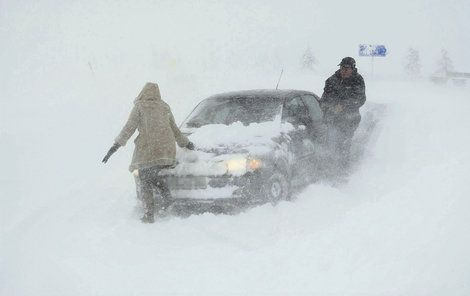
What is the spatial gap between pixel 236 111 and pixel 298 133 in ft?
3.24

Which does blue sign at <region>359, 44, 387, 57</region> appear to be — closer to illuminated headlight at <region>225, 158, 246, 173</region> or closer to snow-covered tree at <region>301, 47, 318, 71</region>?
illuminated headlight at <region>225, 158, 246, 173</region>

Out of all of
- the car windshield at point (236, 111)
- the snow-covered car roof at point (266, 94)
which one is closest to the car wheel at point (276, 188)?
the car windshield at point (236, 111)

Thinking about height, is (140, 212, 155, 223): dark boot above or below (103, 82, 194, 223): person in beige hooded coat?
below

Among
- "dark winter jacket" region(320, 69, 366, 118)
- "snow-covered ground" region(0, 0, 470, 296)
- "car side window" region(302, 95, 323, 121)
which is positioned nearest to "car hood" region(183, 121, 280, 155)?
"snow-covered ground" region(0, 0, 470, 296)

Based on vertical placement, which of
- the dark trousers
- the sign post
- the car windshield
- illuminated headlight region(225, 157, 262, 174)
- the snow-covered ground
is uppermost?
the car windshield

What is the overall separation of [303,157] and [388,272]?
2.97 meters

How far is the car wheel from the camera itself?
616 cm

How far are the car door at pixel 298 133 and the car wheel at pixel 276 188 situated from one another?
37cm

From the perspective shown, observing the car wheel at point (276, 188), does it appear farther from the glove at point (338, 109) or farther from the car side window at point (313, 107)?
the glove at point (338, 109)

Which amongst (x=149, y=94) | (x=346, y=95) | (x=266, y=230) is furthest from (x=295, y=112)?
(x=266, y=230)

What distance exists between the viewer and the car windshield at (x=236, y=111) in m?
7.28

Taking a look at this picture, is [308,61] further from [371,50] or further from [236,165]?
[236,165]

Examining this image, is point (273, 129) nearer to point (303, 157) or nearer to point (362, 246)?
point (303, 157)

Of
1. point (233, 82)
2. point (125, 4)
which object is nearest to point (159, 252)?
point (233, 82)
